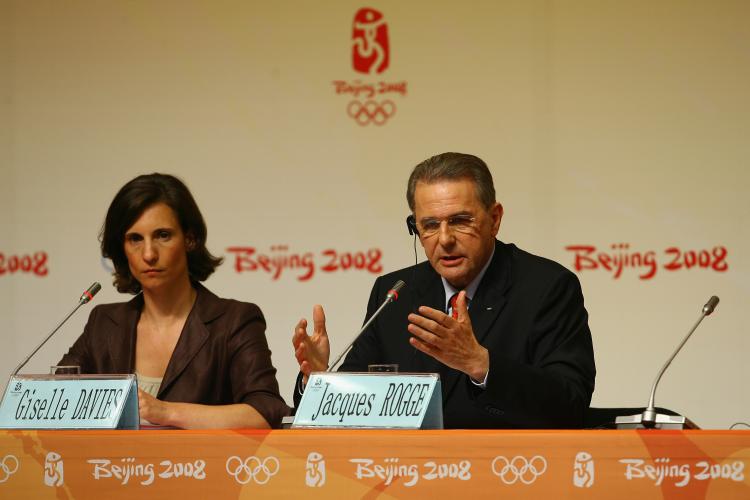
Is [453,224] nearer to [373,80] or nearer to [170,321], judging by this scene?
[170,321]

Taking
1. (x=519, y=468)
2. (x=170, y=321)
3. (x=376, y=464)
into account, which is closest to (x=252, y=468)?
→ (x=376, y=464)

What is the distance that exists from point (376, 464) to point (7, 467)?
29.8 inches

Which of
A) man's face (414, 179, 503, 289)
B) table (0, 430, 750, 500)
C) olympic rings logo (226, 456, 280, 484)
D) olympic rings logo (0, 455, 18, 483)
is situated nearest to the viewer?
table (0, 430, 750, 500)

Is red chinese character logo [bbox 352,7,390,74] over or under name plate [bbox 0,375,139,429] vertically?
over

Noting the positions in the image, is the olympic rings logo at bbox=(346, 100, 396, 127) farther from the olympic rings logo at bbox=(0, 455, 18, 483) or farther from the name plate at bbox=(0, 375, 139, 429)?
the olympic rings logo at bbox=(0, 455, 18, 483)

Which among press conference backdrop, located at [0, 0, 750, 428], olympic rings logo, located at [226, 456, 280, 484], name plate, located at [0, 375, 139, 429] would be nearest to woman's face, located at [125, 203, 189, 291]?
name plate, located at [0, 375, 139, 429]

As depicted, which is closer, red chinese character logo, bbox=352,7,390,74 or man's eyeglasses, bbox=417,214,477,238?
man's eyeglasses, bbox=417,214,477,238

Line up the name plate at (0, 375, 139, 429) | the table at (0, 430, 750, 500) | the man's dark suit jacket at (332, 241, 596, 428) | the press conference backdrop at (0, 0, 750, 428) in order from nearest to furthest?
the table at (0, 430, 750, 500) < the name plate at (0, 375, 139, 429) < the man's dark suit jacket at (332, 241, 596, 428) < the press conference backdrop at (0, 0, 750, 428)

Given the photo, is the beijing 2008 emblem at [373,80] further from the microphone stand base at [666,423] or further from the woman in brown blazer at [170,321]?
the microphone stand base at [666,423]

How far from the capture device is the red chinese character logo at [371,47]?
4621 mm

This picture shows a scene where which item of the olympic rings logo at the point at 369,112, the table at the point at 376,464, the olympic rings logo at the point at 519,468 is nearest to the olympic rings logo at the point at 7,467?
the table at the point at 376,464

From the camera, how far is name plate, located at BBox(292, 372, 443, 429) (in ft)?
6.52

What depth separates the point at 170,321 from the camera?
3.04m

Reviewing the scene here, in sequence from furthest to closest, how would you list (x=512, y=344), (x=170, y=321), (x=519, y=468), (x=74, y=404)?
(x=170, y=321) → (x=512, y=344) → (x=74, y=404) → (x=519, y=468)
